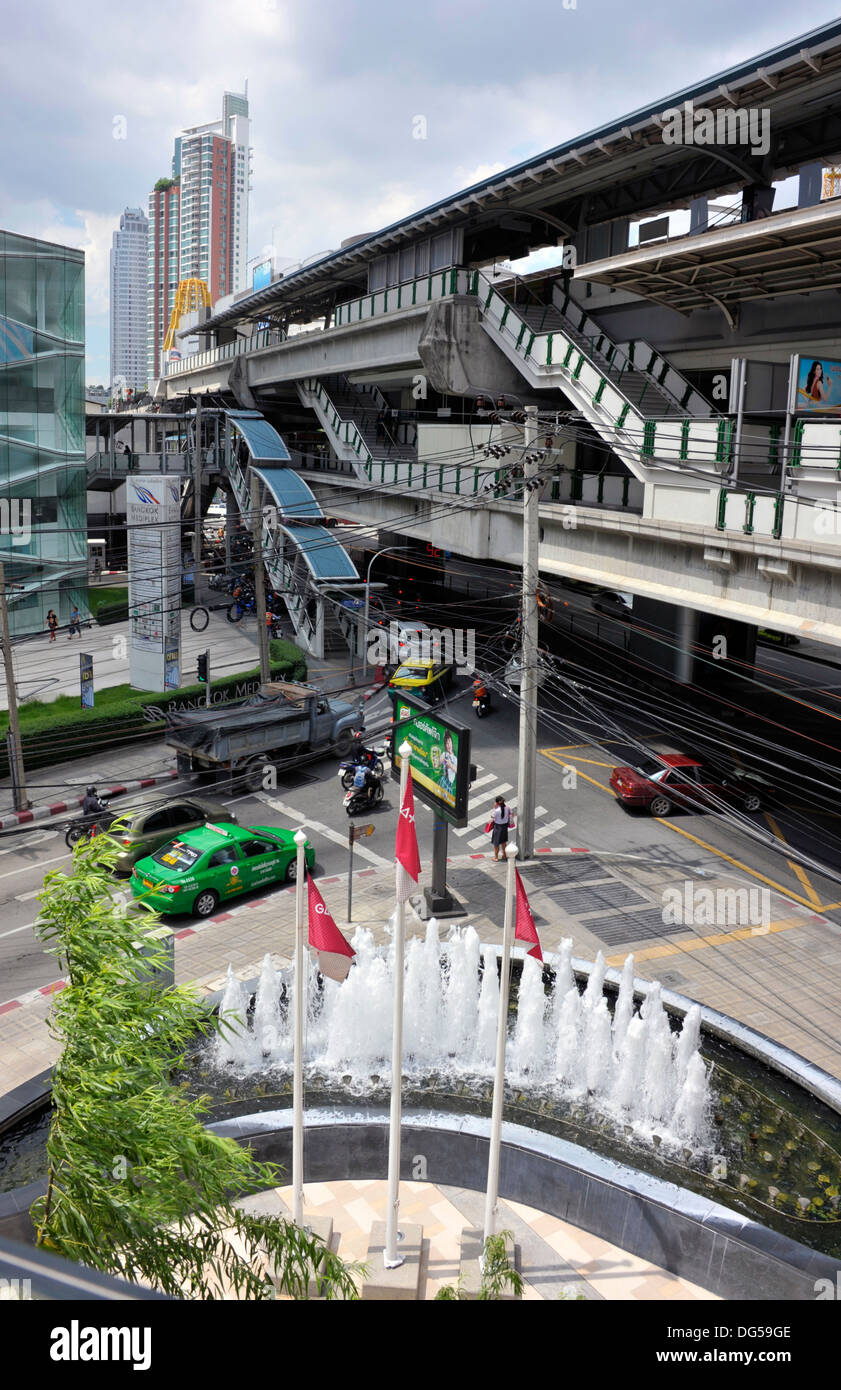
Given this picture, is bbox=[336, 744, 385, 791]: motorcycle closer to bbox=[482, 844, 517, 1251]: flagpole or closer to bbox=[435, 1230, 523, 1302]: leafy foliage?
bbox=[482, 844, 517, 1251]: flagpole

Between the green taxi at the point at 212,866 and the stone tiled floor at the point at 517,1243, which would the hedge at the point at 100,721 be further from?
the stone tiled floor at the point at 517,1243

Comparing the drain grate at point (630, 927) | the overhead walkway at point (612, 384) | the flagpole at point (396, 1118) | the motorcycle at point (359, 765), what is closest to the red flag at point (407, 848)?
the flagpole at point (396, 1118)

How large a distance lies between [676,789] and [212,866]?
38.4 feet

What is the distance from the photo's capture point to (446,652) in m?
37.0

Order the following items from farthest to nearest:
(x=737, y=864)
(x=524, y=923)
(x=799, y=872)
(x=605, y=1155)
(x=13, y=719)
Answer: (x=13, y=719) → (x=737, y=864) → (x=799, y=872) → (x=605, y=1155) → (x=524, y=923)

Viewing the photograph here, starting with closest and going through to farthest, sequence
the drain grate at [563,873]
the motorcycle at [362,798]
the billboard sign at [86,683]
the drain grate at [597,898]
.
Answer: the drain grate at [597,898] → the drain grate at [563,873] → the motorcycle at [362,798] → the billboard sign at [86,683]

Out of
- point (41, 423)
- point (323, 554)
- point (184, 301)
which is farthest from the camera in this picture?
point (184, 301)

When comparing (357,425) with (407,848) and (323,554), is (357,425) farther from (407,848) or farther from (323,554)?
(407,848)

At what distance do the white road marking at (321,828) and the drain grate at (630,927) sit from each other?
5.06 meters

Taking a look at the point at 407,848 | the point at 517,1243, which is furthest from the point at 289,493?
the point at 517,1243

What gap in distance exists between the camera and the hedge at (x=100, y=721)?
89.5 ft

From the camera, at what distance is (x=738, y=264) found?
843 inches

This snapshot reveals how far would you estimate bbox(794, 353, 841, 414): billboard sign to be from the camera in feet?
58.2

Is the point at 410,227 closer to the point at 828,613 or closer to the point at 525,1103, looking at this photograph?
the point at 828,613
